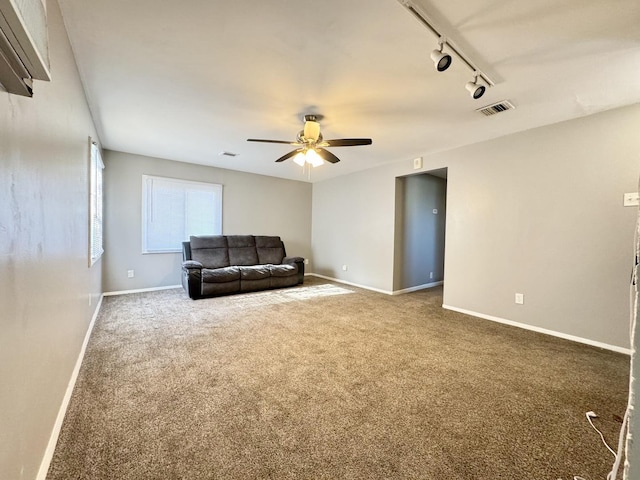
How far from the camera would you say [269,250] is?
578 cm

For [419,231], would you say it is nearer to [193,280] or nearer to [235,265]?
[235,265]

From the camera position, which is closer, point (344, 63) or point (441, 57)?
point (441, 57)

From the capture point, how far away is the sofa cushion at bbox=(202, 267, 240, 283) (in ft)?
14.3

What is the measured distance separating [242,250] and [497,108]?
4.51 m

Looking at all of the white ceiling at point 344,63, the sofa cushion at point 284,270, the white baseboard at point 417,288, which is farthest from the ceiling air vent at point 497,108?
the sofa cushion at point 284,270

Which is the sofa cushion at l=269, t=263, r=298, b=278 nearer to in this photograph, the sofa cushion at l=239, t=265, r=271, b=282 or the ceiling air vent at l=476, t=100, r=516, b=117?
the sofa cushion at l=239, t=265, r=271, b=282

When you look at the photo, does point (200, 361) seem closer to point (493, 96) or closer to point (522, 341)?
point (522, 341)

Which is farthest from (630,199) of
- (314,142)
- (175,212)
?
(175,212)

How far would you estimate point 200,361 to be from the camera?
2350mm

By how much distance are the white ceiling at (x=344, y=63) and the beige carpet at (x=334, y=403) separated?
92.2 inches

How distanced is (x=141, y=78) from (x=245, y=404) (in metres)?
2.68

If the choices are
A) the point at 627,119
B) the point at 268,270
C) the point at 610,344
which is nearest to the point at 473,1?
the point at 627,119

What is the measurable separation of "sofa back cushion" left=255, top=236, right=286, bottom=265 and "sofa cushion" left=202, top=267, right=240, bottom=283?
0.98 meters

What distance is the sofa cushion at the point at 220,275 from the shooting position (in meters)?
4.36
